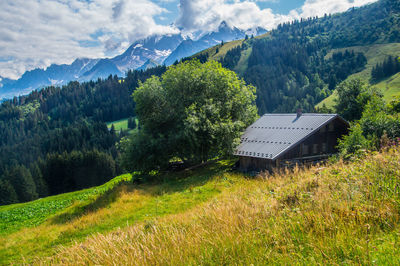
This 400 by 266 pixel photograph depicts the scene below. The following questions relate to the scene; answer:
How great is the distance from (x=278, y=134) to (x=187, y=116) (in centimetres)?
1103

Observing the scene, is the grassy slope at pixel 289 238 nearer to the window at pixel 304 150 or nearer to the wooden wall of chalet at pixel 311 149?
the wooden wall of chalet at pixel 311 149

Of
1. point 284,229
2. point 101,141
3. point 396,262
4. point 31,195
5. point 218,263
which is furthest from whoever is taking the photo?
point 101,141

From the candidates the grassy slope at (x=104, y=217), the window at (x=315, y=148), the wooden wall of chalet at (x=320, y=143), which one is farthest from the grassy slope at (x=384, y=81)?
the grassy slope at (x=104, y=217)

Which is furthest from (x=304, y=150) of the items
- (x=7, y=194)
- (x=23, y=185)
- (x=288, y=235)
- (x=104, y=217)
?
(x=23, y=185)

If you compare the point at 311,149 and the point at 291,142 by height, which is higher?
the point at 291,142

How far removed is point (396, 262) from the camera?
302 cm

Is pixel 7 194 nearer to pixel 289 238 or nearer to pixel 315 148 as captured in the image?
pixel 315 148

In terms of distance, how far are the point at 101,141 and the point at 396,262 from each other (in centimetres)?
15280

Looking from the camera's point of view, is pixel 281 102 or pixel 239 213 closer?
pixel 239 213

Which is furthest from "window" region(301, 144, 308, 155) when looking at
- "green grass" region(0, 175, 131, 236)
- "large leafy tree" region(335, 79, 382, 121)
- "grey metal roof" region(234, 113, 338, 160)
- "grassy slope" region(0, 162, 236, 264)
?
"large leafy tree" region(335, 79, 382, 121)

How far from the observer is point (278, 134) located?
2662 centimetres

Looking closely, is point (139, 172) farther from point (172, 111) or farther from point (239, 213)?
point (239, 213)

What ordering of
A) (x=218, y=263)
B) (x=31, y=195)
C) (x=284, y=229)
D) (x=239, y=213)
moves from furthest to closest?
(x=31, y=195), (x=239, y=213), (x=284, y=229), (x=218, y=263)

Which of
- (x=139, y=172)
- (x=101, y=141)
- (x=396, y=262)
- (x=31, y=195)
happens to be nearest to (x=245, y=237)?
(x=396, y=262)
